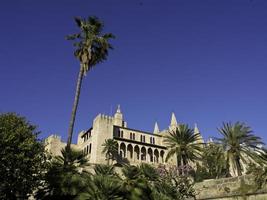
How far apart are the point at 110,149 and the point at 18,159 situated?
35.3m

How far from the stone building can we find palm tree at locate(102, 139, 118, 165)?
3.70 feet

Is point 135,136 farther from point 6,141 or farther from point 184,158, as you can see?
point 6,141

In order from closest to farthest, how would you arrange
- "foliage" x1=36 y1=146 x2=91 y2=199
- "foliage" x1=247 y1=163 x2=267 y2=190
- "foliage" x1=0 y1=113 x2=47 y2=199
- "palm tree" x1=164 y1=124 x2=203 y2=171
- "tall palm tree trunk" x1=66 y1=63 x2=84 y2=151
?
1. "foliage" x1=36 y1=146 x2=91 y2=199
2. "foliage" x1=0 y1=113 x2=47 y2=199
3. "tall palm tree trunk" x1=66 y1=63 x2=84 y2=151
4. "foliage" x1=247 y1=163 x2=267 y2=190
5. "palm tree" x1=164 y1=124 x2=203 y2=171

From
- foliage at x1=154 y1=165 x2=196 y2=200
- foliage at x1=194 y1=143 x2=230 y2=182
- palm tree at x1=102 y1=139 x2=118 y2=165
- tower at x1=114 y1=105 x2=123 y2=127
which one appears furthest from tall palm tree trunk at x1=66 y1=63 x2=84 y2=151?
tower at x1=114 y1=105 x2=123 y2=127

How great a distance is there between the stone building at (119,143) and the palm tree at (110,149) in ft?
3.70

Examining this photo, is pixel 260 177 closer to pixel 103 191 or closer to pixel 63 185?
pixel 103 191

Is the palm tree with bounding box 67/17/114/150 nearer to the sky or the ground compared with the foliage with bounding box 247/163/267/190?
nearer to the sky

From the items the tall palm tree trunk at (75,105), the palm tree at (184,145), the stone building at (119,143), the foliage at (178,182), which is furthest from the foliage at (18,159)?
the stone building at (119,143)

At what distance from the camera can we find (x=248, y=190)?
1017 inches

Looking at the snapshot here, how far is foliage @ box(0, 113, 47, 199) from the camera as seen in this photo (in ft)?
63.5

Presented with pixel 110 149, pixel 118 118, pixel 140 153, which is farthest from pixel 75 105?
pixel 118 118

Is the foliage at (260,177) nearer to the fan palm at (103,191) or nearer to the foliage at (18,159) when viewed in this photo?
the fan palm at (103,191)

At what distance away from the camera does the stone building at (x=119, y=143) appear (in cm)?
5744

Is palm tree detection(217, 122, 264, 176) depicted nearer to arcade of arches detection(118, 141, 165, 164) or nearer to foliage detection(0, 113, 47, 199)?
foliage detection(0, 113, 47, 199)
